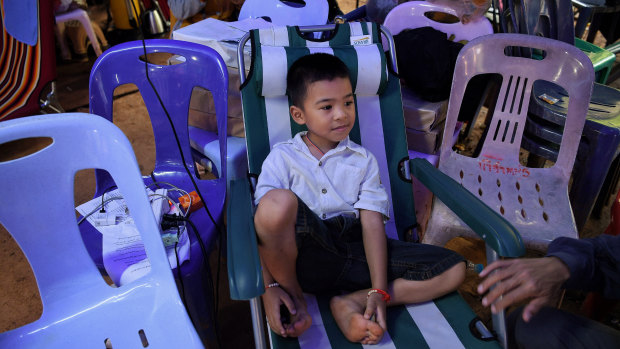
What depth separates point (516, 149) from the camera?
1.91 m

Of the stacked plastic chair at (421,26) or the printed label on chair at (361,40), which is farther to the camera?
the stacked plastic chair at (421,26)

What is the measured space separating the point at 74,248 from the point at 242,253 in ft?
1.67

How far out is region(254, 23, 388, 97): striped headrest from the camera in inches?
63.0

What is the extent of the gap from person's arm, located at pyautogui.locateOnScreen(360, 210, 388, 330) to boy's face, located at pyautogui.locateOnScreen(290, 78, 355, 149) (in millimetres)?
295

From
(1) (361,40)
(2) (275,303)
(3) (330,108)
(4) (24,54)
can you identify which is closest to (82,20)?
(4) (24,54)

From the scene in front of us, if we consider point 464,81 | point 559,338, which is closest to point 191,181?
point 464,81

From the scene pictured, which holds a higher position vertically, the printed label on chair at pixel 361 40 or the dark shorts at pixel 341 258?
the printed label on chair at pixel 361 40

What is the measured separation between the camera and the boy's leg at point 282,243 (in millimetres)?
1229

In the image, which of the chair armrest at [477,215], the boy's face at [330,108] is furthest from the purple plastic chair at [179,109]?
the chair armrest at [477,215]

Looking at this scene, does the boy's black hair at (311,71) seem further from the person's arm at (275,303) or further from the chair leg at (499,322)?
the chair leg at (499,322)

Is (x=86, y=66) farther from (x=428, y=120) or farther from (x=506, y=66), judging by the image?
(x=506, y=66)

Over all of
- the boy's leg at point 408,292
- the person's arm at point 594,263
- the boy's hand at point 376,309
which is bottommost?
the boy's leg at point 408,292

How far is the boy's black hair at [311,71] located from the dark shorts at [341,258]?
434 mm

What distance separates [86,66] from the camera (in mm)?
4344
